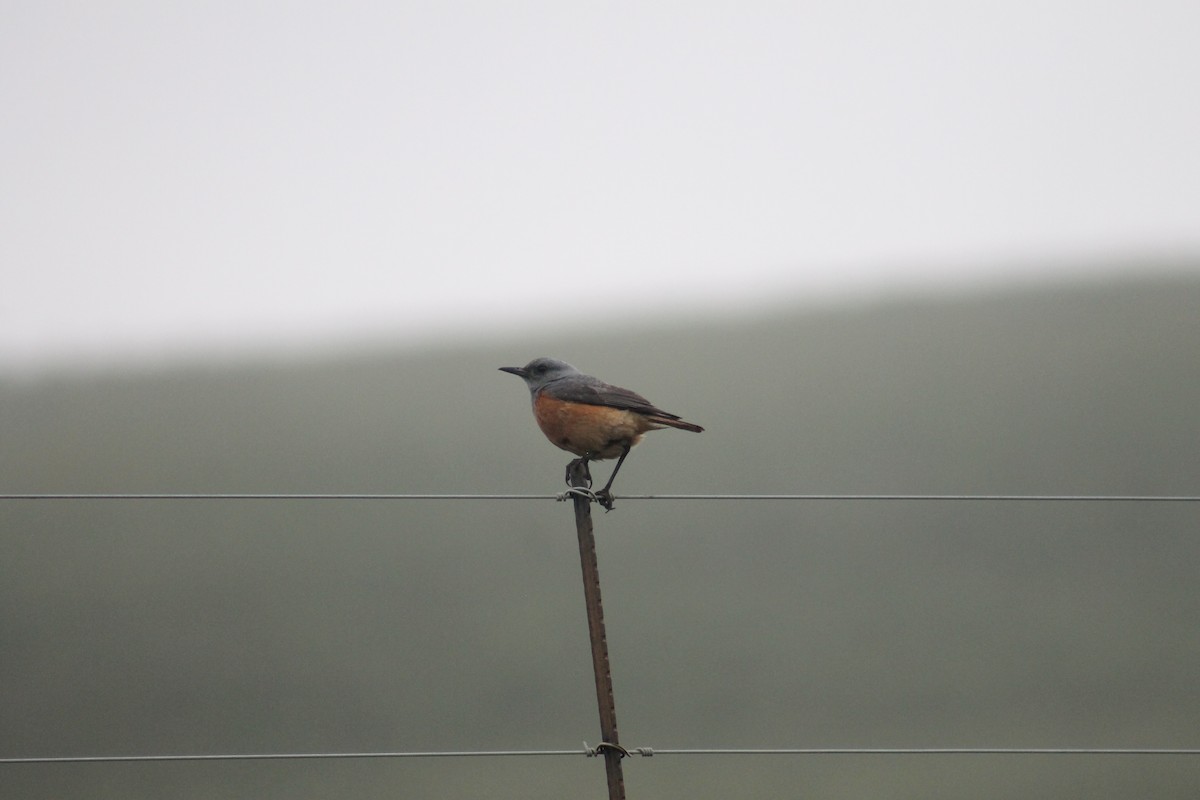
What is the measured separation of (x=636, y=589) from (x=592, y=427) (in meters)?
13.3

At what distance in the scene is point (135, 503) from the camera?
64.2 feet

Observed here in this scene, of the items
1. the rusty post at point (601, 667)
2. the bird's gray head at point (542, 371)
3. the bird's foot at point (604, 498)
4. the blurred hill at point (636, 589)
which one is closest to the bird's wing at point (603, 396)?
the bird's gray head at point (542, 371)

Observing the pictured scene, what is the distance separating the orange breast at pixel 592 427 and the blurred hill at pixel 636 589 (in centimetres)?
732

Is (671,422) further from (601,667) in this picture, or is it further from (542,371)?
(601,667)

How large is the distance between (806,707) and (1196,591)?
7032mm

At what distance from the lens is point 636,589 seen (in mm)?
19141

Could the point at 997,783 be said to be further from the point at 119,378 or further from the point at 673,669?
the point at 119,378

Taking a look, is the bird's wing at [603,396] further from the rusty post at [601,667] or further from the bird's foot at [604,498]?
the rusty post at [601,667]

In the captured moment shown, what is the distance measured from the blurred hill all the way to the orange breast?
24.0ft

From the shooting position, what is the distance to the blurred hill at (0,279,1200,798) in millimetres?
15961

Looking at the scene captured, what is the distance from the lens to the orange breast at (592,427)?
6.28 meters

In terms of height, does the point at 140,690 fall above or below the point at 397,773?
above

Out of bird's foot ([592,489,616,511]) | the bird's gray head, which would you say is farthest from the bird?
bird's foot ([592,489,616,511])

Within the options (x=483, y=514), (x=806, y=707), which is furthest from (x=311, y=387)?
(x=806, y=707)
